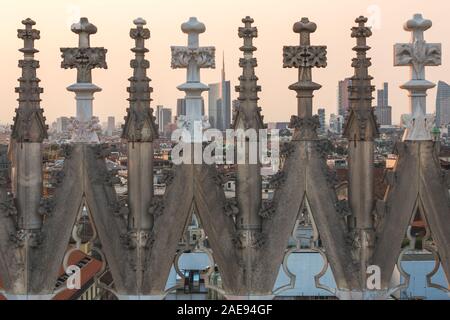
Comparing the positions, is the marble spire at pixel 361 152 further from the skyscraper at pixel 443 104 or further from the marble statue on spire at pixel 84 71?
the marble statue on spire at pixel 84 71

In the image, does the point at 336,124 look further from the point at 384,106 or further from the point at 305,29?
the point at 305,29

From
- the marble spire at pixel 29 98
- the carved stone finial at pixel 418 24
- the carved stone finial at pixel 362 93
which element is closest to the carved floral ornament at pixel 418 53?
the carved stone finial at pixel 418 24

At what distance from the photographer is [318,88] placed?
31.3 feet

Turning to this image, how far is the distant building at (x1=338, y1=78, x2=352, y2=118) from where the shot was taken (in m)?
9.68

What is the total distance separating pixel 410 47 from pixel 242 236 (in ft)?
11.6

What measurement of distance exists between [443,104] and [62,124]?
6.13m

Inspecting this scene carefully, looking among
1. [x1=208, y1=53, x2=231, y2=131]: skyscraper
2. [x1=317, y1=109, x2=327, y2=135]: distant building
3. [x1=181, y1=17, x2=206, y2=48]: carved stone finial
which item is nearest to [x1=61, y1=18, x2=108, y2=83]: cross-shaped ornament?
[x1=181, y1=17, x2=206, y2=48]: carved stone finial

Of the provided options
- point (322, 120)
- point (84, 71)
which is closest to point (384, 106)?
point (322, 120)

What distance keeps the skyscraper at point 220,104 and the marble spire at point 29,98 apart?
8.04ft

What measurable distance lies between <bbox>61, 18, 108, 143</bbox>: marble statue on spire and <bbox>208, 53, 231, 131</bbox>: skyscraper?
1681 mm

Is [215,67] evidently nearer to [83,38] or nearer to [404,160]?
[83,38]

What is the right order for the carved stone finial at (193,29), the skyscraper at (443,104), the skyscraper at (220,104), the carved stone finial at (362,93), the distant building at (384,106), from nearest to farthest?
the carved stone finial at (362,93)
the carved stone finial at (193,29)
the skyscraper at (220,104)
the skyscraper at (443,104)
the distant building at (384,106)

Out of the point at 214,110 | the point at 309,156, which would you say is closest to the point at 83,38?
the point at 214,110

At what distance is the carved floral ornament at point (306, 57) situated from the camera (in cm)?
951
